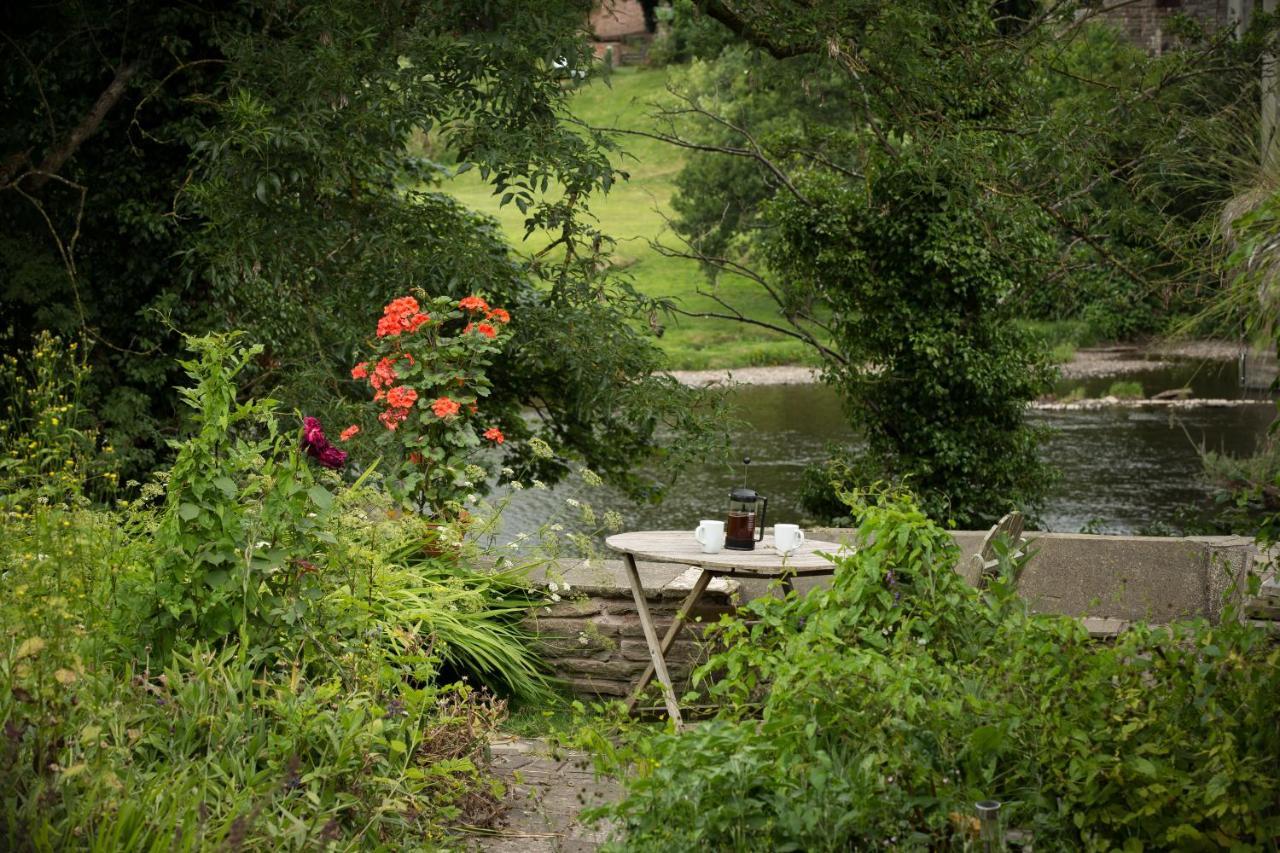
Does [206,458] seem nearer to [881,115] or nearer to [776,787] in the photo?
[776,787]

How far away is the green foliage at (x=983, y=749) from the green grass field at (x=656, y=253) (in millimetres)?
12911

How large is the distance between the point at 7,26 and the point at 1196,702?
7.69m

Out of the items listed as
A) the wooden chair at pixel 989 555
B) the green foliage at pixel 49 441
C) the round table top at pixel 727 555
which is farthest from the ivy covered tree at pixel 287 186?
the wooden chair at pixel 989 555

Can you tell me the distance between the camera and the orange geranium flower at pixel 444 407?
219 inches

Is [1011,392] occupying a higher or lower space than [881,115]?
lower

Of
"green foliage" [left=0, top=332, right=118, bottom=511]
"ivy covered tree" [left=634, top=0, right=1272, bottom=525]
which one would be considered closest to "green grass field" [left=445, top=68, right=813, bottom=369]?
"ivy covered tree" [left=634, top=0, right=1272, bottom=525]

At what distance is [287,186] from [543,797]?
4.16 metres

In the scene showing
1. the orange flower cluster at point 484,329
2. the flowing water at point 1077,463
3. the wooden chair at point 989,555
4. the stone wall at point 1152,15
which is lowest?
the flowing water at point 1077,463

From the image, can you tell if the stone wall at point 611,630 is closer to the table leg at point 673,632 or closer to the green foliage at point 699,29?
the table leg at point 673,632

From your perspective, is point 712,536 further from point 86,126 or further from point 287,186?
point 86,126

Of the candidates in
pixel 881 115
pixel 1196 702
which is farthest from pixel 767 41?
pixel 1196 702

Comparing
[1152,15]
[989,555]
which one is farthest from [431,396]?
[1152,15]

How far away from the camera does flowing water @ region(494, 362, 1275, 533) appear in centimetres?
1230

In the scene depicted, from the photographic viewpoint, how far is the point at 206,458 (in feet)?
12.3
